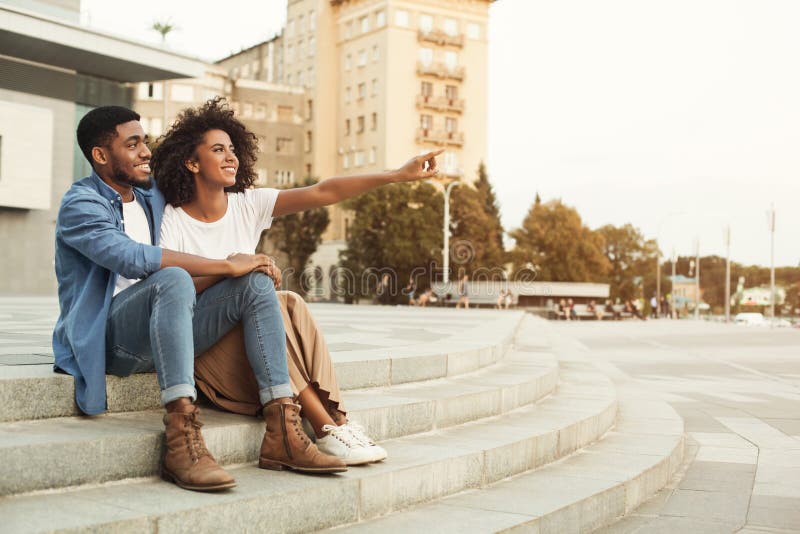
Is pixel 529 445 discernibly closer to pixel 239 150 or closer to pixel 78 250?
pixel 239 150

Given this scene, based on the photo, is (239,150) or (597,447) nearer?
(239,150)

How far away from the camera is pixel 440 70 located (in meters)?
72.3

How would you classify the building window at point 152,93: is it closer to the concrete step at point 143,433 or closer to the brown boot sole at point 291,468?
the concrete step at point 143,433

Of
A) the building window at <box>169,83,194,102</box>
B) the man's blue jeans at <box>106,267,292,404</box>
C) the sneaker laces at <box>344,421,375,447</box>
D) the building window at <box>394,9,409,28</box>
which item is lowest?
the sneaker laces at <box>344,421,375,447</box>

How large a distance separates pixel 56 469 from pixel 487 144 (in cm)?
7374

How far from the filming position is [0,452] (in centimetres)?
330

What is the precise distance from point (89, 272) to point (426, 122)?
69393mm

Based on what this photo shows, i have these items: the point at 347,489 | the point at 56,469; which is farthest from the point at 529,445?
the point at 56,469

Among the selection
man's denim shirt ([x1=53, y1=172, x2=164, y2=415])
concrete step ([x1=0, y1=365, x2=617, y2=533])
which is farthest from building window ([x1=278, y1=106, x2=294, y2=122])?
man's denim shirt ([x1=53, y1=172, x2=164, y2=415])

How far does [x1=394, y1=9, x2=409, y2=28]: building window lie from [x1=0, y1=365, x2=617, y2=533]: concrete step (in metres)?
67.6

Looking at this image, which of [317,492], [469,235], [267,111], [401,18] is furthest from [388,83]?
[317,492]

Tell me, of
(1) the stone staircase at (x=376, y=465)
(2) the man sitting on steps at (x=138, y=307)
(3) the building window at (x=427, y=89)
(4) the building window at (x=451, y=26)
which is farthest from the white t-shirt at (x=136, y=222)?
(4) the building window at (x=451, y=26)

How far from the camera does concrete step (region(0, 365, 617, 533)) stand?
3180mm

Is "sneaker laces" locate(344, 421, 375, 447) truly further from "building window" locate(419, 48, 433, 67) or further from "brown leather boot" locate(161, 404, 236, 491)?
"building window" locate(419, 48, 433, 67)
